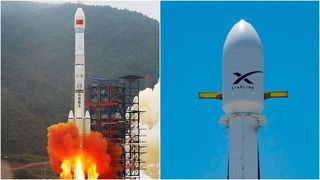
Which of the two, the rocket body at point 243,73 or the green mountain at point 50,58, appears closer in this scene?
the rocket body at point 243,73

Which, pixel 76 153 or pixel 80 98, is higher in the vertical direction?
pixel 80 98

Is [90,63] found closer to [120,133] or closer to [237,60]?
[120,133]

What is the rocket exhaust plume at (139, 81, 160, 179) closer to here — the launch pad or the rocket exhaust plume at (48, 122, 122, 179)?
the launch pad

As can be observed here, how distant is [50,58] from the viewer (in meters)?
129

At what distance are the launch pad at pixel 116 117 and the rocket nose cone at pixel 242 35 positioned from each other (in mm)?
26689

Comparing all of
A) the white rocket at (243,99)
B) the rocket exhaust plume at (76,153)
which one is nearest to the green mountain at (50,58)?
the rocket exhaust plume at (76,153)

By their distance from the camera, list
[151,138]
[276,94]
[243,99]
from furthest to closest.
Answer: [151,138] → [276,94] → [243,99]

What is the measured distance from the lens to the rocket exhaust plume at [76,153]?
70.4 metres

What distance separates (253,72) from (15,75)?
76.7 meters

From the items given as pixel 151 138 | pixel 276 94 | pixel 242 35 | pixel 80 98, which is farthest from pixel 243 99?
pixel 151 138

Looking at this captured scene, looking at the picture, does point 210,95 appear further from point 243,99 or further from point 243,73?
point 243,73

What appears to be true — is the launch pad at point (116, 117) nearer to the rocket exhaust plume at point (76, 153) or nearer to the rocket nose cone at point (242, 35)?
the rocket exhaust plume at point (76, 153)

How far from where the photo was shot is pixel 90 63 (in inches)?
4958

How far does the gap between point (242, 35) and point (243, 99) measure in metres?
4.97
